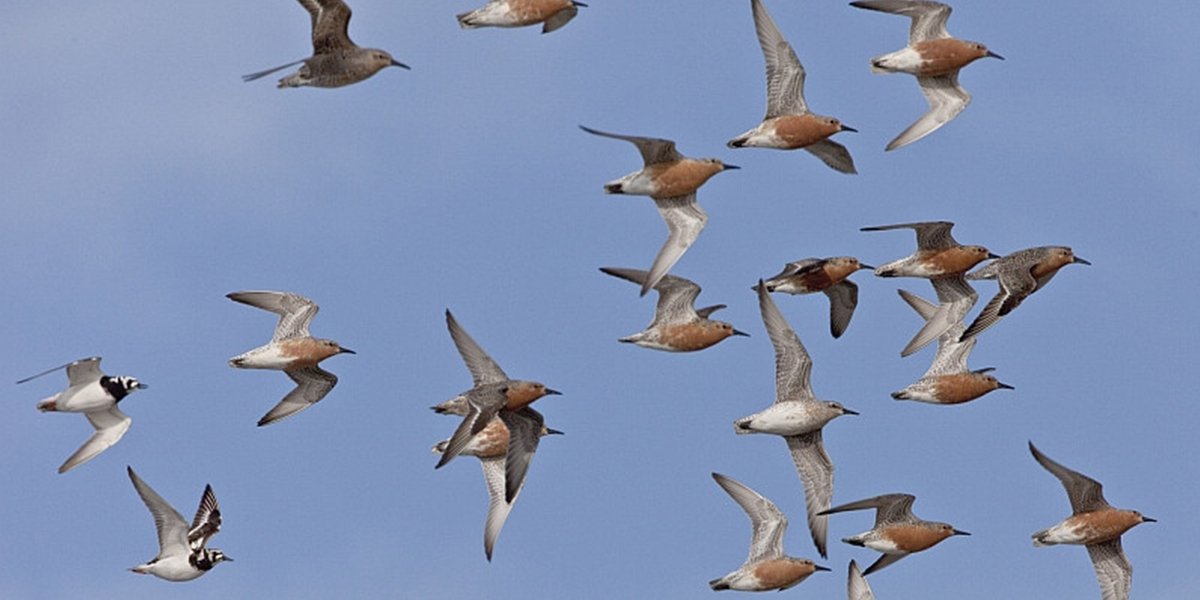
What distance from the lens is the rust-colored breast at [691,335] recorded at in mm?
27281

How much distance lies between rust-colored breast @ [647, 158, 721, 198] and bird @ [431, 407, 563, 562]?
132 inches

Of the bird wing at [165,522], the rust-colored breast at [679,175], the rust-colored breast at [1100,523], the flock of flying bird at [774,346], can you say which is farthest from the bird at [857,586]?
the bird wing at [165,522]

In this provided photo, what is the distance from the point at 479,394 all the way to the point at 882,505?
17.2 feet

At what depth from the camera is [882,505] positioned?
25922 mm

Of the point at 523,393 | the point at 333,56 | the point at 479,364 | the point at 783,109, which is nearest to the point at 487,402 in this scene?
the point at 523,393

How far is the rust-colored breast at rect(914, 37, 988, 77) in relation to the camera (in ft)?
88.5

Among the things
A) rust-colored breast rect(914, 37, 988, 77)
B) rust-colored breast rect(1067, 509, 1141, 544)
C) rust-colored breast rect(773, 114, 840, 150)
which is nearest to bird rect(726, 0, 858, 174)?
rust-colored breast rect(773, 114, 840, 150)

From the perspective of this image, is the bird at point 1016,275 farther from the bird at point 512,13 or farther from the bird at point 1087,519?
the bird at point 512,13

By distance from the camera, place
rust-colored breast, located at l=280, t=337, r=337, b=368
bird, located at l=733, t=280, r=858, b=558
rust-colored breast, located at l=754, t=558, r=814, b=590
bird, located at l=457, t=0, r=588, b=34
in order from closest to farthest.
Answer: bird, located at l=457, t=0, r=588, b=34 < bird, located at l=733, t=280, r=858, b=558 < rust-colored breast, located at l=754, t=558, r=814, b=590 < rust-colored breast, located at l=280, t=337, r=337, b=368

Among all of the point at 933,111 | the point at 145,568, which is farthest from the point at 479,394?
the point at 933,111

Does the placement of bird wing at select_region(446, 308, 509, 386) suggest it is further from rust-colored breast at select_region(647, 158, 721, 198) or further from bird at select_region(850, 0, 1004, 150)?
bird at select_region(850, 0, 1004, 150)

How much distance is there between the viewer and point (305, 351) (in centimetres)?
2803

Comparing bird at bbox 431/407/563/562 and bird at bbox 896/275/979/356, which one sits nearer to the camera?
bird at bbox 431/407/563/562

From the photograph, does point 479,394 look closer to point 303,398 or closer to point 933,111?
point 303,398
